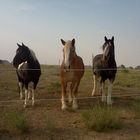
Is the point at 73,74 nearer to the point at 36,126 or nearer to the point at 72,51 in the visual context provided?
the point at 72,51

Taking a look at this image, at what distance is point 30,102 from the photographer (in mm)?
12094

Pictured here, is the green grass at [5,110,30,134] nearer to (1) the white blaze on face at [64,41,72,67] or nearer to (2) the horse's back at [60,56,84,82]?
(1) the white blaze on face at [64,41,72,67]

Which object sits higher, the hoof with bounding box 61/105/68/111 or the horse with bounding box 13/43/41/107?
the horse with bounding box 13/43/41/107

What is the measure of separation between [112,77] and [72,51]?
1939 mm

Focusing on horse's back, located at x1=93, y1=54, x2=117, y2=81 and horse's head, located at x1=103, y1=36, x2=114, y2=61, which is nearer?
horse's head, located at x1=103, y1=36, x2=114, y2=61

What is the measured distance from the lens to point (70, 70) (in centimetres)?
1110

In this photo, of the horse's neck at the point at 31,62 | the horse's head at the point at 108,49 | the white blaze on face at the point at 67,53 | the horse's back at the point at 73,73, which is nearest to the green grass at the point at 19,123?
the white blaze on face at the point at 67,53

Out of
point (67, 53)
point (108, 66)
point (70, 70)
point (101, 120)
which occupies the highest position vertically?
point (67, 53)

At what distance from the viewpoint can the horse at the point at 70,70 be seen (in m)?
10.9

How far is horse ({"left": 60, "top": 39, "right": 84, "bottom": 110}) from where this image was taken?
1089cm

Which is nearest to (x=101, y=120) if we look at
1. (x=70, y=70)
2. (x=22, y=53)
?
(x=70, y=70)

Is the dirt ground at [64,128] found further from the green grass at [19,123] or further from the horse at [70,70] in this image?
the horse at [70,70]

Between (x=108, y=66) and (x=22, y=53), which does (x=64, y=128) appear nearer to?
(x=108, y=66)

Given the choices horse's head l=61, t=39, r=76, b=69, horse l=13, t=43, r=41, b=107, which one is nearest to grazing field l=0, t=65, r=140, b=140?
horse l=13, t=43, r=41, b=107
